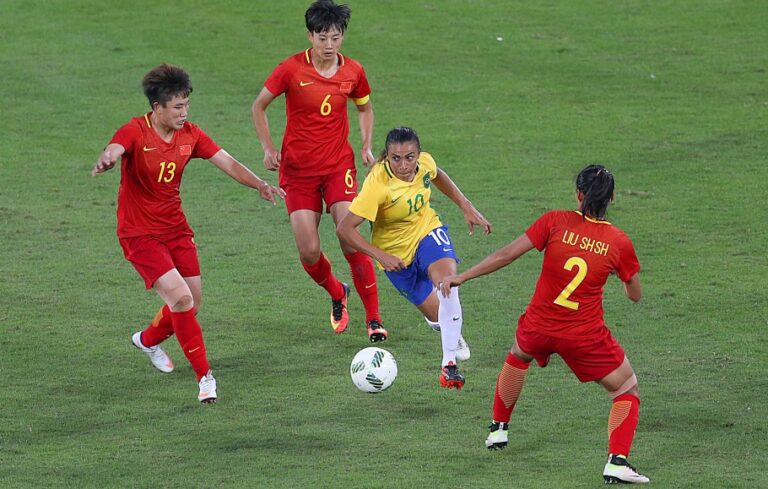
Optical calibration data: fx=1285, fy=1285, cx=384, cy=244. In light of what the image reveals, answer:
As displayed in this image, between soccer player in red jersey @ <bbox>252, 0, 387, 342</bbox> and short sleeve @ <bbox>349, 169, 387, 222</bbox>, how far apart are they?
1.26 metres

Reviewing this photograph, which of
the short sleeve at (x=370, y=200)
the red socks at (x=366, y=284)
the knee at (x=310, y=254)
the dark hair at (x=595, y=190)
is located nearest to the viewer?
the dark hair at (x=595, y=190)

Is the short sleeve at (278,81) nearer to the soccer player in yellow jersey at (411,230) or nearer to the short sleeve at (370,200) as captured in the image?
the soccer player in yellow jersey at (411,230)

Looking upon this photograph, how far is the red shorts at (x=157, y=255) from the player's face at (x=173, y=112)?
2.68ft

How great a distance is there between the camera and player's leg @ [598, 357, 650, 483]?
7246 mm

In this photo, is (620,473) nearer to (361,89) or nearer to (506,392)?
(506,392)

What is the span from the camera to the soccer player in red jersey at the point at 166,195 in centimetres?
853

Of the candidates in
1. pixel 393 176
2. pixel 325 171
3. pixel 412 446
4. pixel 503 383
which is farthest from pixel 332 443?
pixel 325 171

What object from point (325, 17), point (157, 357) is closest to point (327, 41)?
point (325, 17)

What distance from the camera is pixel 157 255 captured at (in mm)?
8766

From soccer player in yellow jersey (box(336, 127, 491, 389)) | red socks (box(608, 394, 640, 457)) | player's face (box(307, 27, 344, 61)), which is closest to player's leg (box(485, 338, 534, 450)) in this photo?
red socks (box(608, 394, 640, 457))

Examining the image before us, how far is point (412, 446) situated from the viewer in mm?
8055

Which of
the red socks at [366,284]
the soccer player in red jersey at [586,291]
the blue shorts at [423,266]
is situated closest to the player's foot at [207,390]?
the blue shorts at [423,266]

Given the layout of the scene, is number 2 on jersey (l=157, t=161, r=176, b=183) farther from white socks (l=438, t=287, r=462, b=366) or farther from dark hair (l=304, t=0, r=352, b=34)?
white socks (l=438, t=287, r=462, b=366)

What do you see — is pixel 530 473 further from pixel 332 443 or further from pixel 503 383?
pixel 332 443
